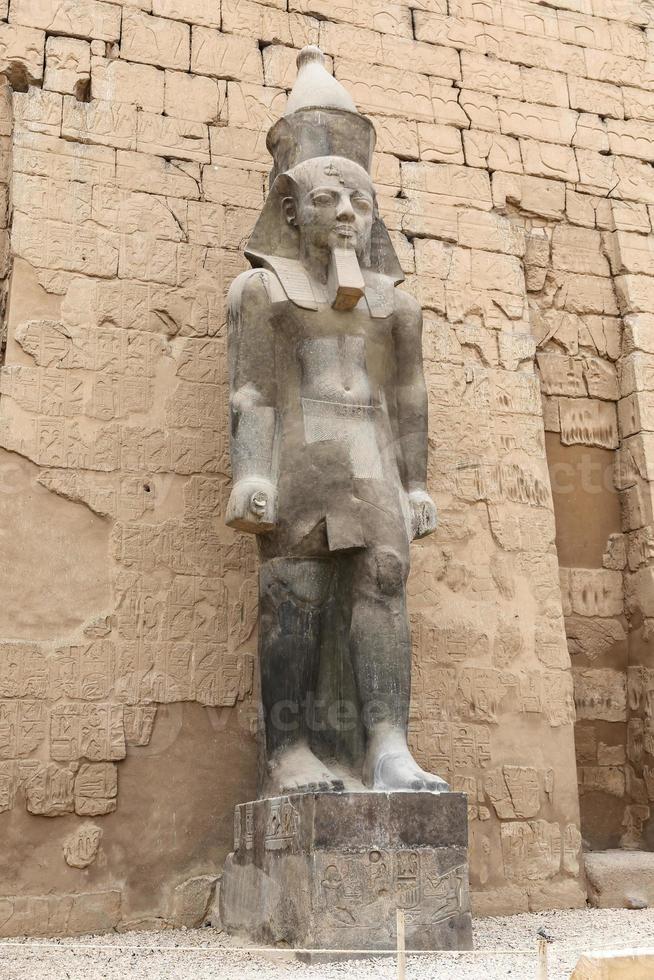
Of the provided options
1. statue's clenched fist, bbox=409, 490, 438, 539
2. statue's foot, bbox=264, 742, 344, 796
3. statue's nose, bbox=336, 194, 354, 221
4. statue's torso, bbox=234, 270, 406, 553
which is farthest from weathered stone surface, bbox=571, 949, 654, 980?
statue's nose, bbox=336, 194, 354, 221

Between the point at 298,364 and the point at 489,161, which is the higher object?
the point at 489,161

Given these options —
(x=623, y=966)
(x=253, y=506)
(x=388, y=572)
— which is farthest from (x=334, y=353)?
(x=623, y=966)

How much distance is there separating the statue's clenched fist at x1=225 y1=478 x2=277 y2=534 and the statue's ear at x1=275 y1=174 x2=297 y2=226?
1019 mm

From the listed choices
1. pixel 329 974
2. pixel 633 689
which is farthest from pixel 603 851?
pixel 329 974

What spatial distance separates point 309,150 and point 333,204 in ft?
1.09

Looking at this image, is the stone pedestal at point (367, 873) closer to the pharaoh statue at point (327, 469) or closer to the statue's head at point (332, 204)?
the pharaoh statue at point (327, 469)

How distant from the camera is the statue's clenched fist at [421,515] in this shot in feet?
13.3

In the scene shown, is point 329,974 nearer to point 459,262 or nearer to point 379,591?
point 379,591

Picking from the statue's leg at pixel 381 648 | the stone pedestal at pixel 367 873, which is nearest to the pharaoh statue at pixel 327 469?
the statue's leg at pixel 381 648

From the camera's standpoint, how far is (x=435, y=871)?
3393 millimetres

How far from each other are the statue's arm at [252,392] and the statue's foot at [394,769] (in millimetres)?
791

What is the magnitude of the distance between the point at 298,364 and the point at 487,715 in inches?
69.7

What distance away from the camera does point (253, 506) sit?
387 centimetres

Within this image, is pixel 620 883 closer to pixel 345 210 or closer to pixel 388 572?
pixel 388 572
